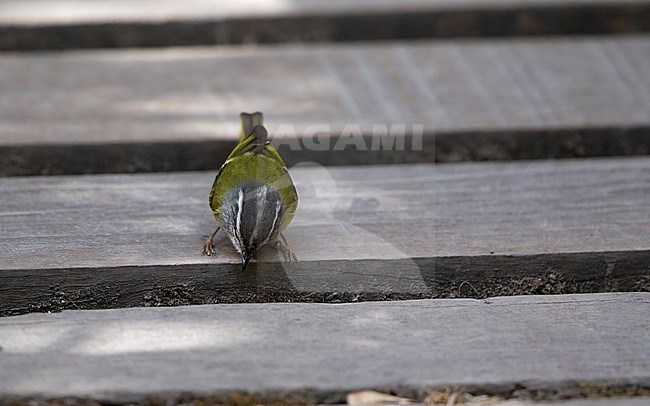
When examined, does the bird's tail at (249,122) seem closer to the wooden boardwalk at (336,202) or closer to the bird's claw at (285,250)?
the wooden boardwalk at (336,202)

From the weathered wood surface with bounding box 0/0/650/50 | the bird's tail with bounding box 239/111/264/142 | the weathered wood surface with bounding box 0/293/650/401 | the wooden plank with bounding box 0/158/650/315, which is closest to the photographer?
the weathered wood surface with bounding box 0/293/650/401

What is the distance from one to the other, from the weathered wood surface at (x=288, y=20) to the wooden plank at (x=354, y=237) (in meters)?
1.57

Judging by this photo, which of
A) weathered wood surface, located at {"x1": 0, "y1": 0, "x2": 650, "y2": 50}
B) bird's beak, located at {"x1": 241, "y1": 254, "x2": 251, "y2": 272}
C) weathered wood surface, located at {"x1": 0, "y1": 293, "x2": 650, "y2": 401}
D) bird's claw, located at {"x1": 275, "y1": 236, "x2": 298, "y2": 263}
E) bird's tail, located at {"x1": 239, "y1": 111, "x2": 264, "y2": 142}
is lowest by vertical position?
weathered wood surface, located at {"x1": 0, "y1": 293, "x2": 650, "y2": 401}

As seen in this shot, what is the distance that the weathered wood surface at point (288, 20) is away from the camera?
468cm

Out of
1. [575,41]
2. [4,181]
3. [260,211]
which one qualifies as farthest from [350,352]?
[575,41]

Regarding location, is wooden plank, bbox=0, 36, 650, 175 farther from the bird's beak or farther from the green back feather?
the bird's beak

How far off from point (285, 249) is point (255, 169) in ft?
1.86

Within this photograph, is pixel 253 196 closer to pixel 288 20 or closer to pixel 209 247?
pixel 209 247

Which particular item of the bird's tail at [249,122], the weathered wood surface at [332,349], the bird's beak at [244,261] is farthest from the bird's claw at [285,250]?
the bird's tail at [249,122]

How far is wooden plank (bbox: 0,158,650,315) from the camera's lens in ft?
8.73

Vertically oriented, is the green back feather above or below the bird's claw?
above

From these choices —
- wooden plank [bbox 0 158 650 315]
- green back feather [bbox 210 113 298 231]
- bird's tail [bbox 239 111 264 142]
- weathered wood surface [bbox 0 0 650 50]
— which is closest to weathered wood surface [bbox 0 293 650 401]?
wooden plank [bbox 0 158 650 315]

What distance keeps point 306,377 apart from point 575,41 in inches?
122

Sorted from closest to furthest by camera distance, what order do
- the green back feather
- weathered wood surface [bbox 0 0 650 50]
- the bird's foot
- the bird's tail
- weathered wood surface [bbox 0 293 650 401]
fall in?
weathered wood surface [bbox 0 293 650 401], the bird's foot, the green back feather, the bird's tail, weathered wood surface [bbox 0 0 650 50]
